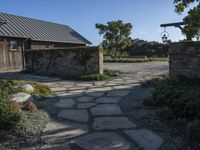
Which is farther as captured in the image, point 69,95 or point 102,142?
point 69,95

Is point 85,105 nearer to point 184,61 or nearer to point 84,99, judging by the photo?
point 84,99

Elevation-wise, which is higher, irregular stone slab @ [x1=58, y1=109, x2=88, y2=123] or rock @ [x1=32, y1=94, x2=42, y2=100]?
rock @ [x1=32, y1=94, x2=42, y2=100]

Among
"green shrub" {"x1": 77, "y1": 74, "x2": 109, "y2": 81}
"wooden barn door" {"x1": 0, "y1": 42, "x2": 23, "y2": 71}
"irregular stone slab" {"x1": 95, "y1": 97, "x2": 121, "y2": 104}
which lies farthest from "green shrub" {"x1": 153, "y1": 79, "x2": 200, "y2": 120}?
"wooden barn door" {"x1": 0, "y1": 42, "x2": 23, "y2": 71}

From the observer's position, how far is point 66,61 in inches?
458

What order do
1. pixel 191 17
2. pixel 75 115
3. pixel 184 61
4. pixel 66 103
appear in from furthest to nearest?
1. pixel 184 61
2. pixel 66 103
3. pixel 75 115
4. pixel 191 17

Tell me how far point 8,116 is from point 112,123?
170 centimetres

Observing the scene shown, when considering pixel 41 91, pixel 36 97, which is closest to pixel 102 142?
pixel 36 97

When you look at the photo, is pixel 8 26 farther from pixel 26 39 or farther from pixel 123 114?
pixel 123 114

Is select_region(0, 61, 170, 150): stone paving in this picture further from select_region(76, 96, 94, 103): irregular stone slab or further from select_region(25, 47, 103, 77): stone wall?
select_region(25, 47, 103, 77): stone wall

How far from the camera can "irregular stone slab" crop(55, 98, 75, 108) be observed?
549 centimetres

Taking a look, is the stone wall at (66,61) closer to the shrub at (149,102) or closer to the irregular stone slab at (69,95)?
the irregular stone slab at (69,95)

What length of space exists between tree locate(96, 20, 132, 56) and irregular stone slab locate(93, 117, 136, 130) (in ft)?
82.7

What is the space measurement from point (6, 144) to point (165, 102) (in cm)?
310

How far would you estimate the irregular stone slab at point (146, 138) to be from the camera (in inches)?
131
